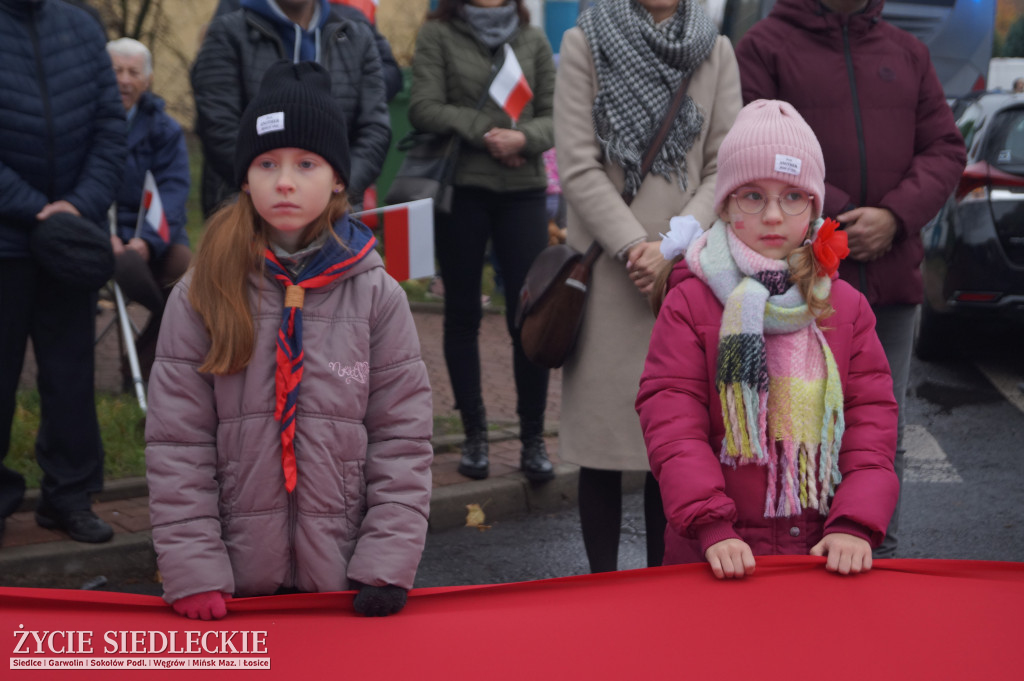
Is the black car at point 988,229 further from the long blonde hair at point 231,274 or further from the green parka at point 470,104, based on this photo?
the long blonde hair at point 231,274

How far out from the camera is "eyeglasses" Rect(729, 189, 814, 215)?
2771 millimetres

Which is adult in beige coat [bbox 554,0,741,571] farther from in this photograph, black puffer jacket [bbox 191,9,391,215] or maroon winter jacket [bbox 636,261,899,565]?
maroon winter jacket [bbox 636,261,899,565]

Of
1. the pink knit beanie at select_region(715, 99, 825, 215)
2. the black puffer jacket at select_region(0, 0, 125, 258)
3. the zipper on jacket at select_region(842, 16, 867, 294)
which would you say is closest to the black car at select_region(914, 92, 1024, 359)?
the zipper on jacket at select_region(842, 16, 867, 294)

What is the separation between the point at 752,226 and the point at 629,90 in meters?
1.24

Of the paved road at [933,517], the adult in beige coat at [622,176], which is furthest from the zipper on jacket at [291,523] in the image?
the paved road at [933,517]

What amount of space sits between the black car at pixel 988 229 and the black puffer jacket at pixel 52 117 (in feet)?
18.0

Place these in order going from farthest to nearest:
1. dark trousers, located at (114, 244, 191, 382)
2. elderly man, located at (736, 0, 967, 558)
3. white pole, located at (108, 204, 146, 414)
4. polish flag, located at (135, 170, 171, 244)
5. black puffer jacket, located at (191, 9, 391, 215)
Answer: white pole, located at (108, 204, 146, 414)
polish flag, located at (135, 170, 171, 244)
dark trousers, located at (114, 244, 191, 382)
black puffer jacket, located at (191, 9, 391, 215)
elderly man, located at (736, 0, 967, 558)

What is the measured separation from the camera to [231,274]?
2527 mm

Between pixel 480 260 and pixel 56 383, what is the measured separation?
1.76 metres

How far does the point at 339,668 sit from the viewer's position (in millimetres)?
2154

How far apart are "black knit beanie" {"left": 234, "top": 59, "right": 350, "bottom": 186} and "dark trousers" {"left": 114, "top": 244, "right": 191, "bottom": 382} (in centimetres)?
326

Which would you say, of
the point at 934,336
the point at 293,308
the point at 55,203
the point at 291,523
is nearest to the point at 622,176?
the point at 293,308

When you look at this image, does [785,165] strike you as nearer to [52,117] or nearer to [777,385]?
[777,385]

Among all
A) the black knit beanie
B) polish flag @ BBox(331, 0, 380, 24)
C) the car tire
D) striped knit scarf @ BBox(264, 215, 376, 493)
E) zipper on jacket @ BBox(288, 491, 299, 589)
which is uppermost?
polish flag @ BBox(331, 0, 380, 24)
